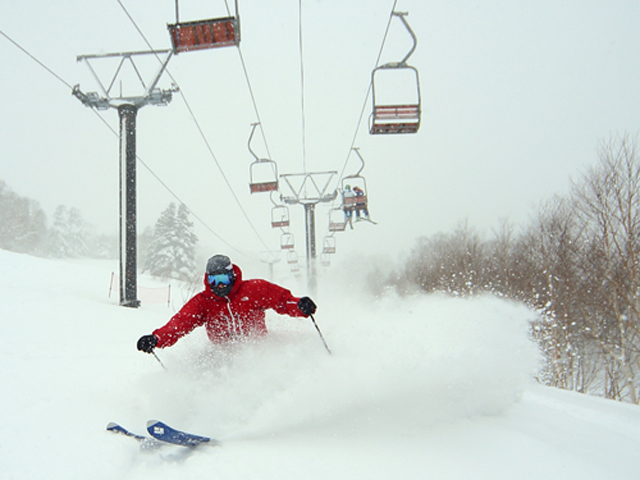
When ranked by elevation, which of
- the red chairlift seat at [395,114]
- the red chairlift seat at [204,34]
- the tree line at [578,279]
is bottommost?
the tree line at [578,279]

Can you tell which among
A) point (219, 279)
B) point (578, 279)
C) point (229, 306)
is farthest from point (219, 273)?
point (578, 279)

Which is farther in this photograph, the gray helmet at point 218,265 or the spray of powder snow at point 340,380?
the gray helmet at point 218,265

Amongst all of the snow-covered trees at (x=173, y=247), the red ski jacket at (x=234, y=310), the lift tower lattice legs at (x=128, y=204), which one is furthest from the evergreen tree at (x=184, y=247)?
the red ski jacket at (x=234, y=310)

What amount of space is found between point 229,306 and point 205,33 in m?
3.92

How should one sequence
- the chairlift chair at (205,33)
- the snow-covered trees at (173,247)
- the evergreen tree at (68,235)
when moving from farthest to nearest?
the evergreen tree at (68,235) → the snow-covered trees at (173,247) → the chairlift chair at (205,33)

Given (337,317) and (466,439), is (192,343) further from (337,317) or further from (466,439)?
(466,439)

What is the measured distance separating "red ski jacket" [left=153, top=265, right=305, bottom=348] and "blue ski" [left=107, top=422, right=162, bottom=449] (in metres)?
0.99

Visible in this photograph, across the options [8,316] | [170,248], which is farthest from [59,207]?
[8,316]

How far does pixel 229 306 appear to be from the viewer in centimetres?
401

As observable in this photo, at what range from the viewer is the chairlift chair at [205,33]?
17.8 ft

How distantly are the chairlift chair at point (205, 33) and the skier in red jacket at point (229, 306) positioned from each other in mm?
3341

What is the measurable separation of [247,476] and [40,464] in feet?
4.39

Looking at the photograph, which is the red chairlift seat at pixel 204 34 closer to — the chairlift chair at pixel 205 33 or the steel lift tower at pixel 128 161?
the chairlift chair at pixel 205 33

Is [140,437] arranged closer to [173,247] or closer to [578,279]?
[578,279]
